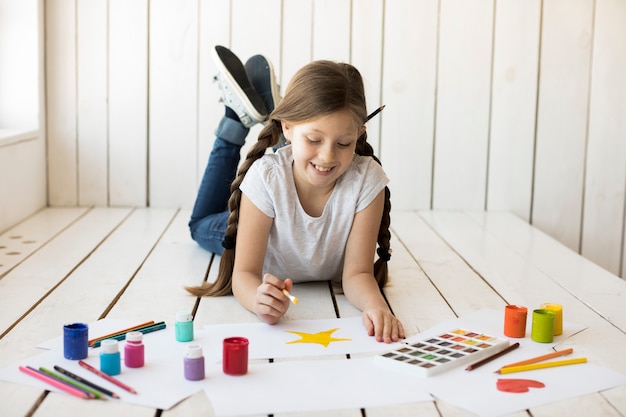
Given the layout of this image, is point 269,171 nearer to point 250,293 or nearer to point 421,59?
point 250,293

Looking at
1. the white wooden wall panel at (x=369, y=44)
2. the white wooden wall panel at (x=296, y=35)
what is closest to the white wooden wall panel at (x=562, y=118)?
the white wooden wall panel at (x=369, y=44)

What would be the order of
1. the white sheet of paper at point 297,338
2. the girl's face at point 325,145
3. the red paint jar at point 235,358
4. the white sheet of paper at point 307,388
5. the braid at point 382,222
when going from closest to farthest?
the white sheet of paper at point 307,388 → the red paint jar at point 235,358 → the white sheet of paper at point 297,338 → the girl's face at point 325,145 → the braid at point 382,222

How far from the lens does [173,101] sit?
307cm

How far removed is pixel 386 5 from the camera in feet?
9.92

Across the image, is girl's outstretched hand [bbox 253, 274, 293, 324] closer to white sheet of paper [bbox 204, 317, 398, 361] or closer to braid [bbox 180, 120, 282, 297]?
white sheet of paper [bbox 204, 317, 398, 361]

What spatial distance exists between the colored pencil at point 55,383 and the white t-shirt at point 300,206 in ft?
2.08

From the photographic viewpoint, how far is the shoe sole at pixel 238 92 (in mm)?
2219

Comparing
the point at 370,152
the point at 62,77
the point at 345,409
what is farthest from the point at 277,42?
the point at 345,409

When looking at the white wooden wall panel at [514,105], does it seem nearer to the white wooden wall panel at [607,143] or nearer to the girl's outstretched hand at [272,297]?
the white wooden wall panel at [607,143]

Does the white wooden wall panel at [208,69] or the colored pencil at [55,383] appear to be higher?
the white wooden wall panel at [208,69]

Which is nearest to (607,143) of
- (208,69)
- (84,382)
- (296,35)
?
(296,35)

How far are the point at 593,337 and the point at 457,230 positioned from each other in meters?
1.16

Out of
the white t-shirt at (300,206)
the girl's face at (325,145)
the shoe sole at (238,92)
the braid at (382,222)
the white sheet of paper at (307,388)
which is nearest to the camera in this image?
the white sheet of paper at (307,388)

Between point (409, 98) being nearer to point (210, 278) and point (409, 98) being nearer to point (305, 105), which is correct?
point (210, 278)
